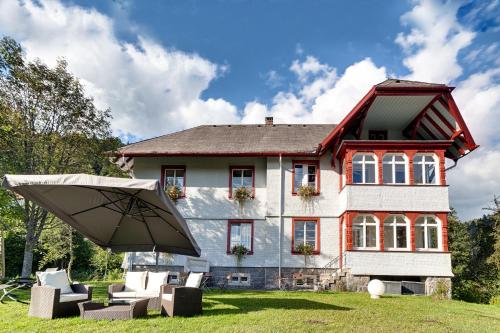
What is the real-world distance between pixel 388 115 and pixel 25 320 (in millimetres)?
14135

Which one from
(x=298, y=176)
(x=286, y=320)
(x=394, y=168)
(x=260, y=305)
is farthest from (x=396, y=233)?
(x=286, y=320)

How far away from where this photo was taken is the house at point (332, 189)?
14.7 m

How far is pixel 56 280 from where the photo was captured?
8125mm

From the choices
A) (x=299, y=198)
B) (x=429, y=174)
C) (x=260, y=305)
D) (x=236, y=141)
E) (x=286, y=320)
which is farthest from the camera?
(x=236, y=141)

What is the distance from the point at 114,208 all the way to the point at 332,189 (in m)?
10.2

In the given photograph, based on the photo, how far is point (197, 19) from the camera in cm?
1320

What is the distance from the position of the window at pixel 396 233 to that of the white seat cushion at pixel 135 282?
931cm

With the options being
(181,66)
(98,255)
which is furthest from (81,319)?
(98,255)

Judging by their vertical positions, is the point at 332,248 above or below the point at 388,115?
below

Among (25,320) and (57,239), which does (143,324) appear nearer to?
(25,320)

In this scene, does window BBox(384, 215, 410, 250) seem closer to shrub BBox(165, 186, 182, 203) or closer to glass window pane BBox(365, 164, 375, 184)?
glass window pane BBox(365, 164, 375, 184)

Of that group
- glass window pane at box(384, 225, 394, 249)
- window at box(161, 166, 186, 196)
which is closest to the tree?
window at box(161, 166, 186, 196)

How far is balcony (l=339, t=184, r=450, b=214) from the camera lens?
48.6ft

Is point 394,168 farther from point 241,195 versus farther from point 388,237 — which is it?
point 241,195
